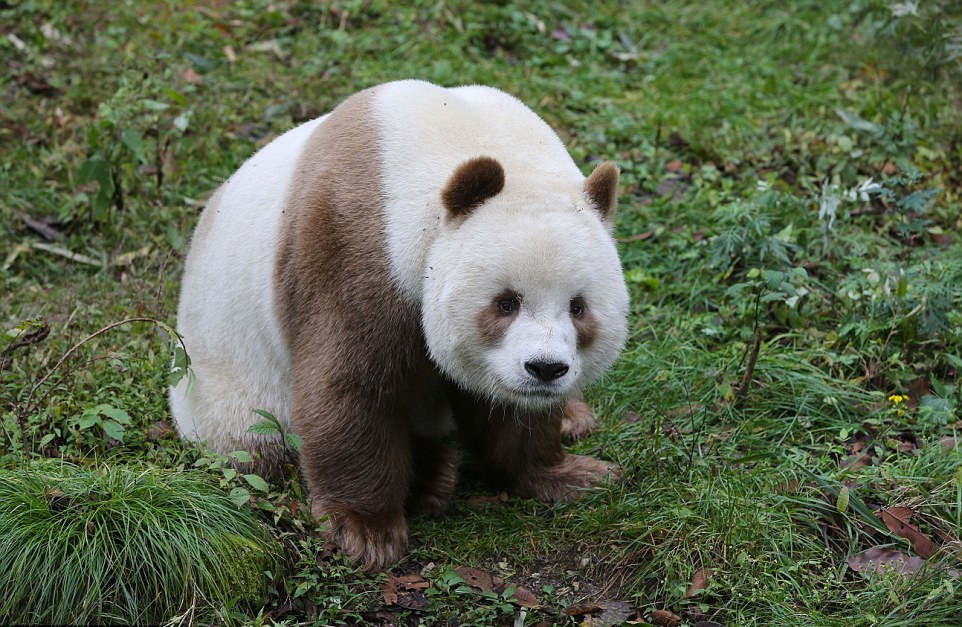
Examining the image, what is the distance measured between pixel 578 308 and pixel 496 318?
339 millimetres

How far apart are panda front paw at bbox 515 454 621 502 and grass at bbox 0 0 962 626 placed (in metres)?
0.09

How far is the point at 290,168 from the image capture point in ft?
15.7

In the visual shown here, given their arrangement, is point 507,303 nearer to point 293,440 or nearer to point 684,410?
point 293,440

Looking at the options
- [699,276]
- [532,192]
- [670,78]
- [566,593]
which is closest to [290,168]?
[532,192]

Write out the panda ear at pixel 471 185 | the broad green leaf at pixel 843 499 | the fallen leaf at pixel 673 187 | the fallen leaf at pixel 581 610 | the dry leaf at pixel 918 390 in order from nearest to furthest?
the panda ear at pixel 471 185 → the fallen leaf at pixel 581 610 → the broad green leaf at pixel 843 499 → the dry leaf at pixel 918 390 → the fallen leaf at pixel 673 187

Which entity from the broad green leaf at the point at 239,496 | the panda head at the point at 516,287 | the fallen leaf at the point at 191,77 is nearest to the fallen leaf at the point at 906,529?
the panda head at the point at 516,287

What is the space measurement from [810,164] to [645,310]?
1.98 m

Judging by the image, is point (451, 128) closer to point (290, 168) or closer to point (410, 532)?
point (290, 168)

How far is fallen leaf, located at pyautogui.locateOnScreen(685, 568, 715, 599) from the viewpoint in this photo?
4164mm

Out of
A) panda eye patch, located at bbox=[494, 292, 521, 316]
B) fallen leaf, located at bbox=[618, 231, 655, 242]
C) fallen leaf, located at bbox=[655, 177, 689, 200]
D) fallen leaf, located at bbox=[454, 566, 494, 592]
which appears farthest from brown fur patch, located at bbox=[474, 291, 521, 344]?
fallen leaf, located at bbox=[655, 177, 689, 200]

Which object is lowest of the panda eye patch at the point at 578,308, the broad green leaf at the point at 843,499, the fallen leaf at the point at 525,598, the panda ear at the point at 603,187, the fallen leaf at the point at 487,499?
the fallen leaf at the point at 487,499

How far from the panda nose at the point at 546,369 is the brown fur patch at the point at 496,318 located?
17 cm

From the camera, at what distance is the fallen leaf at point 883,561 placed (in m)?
4.16

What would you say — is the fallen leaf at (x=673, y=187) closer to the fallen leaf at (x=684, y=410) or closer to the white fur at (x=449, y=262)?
the fallen leaf at (x=684, y=410)
